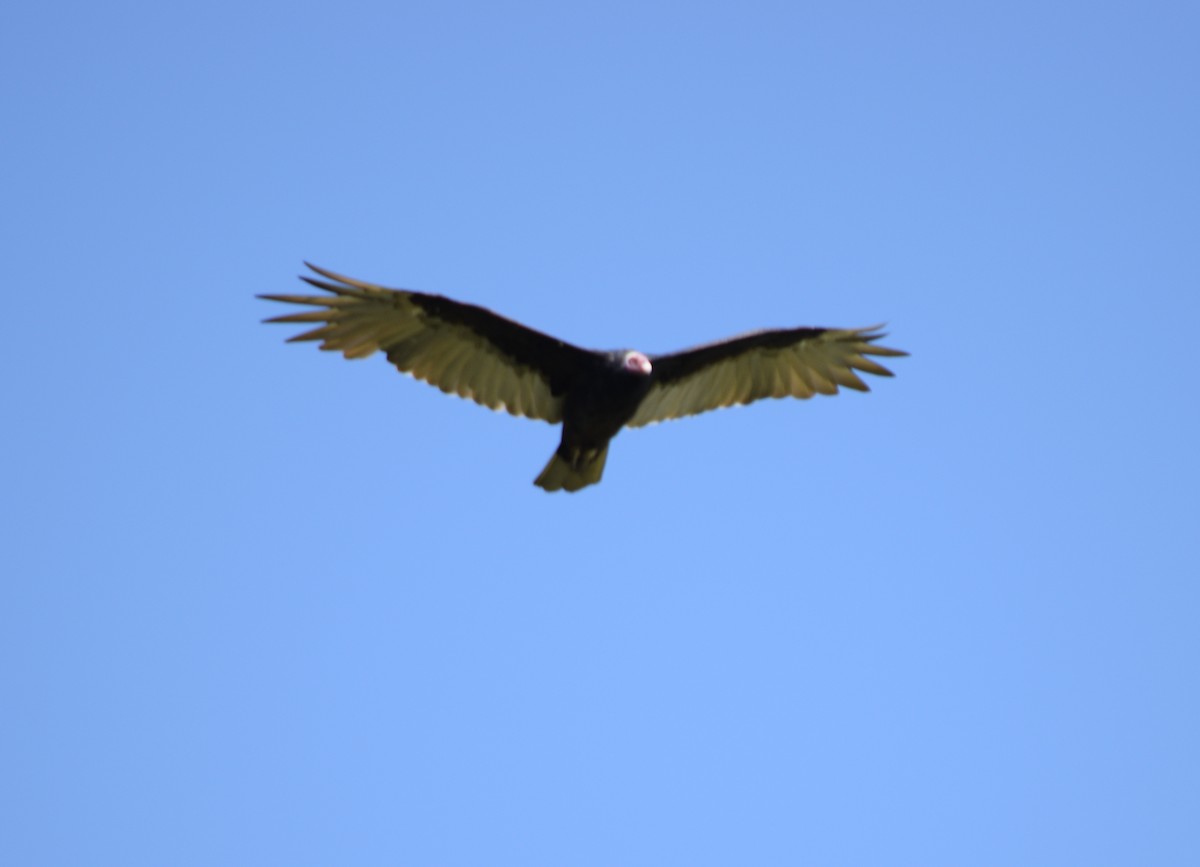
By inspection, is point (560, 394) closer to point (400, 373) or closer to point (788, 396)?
point (400, 373)

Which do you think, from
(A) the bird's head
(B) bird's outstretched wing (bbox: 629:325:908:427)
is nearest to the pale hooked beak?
(A) the bird's head

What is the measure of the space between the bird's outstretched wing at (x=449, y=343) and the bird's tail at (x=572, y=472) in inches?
17.5

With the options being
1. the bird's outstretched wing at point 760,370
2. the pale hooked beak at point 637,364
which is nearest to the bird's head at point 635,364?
the pale hooked beak at point 637,364

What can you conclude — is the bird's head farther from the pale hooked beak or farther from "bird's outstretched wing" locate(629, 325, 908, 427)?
"bird's outstretched wing" locate(629, 325, 908, 427)

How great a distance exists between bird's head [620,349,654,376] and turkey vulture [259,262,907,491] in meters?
0.01

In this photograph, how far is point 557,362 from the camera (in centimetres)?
1312

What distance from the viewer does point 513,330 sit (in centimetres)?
1296

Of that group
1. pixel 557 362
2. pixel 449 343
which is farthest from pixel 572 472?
Result: pixel 449 343

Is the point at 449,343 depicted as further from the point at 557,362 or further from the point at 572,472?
the point at 572,472

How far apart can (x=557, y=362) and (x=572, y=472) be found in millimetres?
885

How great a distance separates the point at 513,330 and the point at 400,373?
37.3 inches

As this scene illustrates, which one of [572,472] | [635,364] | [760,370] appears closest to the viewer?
[635,364]

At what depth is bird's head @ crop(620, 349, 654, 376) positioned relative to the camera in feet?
41.2

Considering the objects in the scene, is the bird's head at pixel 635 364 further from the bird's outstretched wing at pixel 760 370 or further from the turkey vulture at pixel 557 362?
the bird's outstretched wing at pixel 760 370
